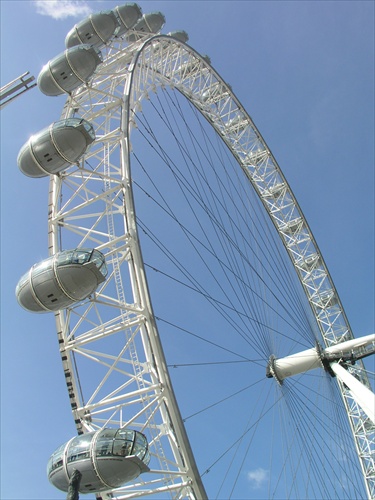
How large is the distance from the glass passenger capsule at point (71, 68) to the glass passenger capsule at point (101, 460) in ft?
35.7

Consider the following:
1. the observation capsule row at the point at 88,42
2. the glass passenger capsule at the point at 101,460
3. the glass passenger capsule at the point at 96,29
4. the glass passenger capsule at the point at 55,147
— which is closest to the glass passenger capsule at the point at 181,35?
the observation capsule row at the point at 88,42

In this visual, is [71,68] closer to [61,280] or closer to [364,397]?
[61,280]

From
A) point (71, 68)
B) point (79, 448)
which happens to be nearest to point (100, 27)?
point (71, 68)

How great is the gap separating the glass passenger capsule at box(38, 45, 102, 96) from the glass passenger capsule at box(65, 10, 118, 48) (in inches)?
98.4

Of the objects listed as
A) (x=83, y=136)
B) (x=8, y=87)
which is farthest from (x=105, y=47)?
(x=83, y=136)

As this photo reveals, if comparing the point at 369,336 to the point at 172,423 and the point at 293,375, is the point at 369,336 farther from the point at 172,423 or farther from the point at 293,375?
the point at 172,423

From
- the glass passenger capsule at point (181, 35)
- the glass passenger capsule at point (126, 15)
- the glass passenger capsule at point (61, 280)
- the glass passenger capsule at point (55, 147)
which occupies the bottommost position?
the glass passenger capsule at point (61, 280)

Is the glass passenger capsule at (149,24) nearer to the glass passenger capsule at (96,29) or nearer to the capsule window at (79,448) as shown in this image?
the glass passenger capsule at (96,29)

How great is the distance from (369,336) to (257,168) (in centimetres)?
1436

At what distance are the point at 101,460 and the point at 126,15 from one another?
16833 mm

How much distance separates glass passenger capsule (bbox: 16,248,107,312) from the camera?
409 inches

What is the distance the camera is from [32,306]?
35.0 ft

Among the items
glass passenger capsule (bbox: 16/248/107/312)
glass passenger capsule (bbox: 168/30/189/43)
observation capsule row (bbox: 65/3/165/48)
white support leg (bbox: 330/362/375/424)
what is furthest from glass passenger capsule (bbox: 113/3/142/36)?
white support leg (bbox: 330/362/375/424)

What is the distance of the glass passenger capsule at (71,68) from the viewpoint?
1483cm
